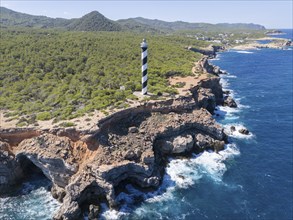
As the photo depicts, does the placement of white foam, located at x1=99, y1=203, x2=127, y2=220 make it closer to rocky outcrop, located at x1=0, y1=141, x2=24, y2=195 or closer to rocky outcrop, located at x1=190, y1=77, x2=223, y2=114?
rocky outcrop, located at x1=0, y1=141, x2=24, y2=195

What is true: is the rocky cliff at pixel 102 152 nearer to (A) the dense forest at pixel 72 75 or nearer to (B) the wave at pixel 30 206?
(B) the wave at pixel 30 206

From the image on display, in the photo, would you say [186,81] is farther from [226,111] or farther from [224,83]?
[224,83]

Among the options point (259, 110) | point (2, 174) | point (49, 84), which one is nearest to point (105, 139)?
point (2, 174)

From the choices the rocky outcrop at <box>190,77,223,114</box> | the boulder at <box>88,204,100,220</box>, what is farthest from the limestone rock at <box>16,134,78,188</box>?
the rocky outcrop at <box>190,77,223,114</box>

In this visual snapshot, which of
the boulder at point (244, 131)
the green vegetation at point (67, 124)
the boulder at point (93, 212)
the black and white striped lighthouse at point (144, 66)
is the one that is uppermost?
the black and white striped lighthouse at point (144, 66)

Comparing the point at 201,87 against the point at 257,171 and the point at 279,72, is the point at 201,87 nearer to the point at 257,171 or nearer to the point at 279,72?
the point at 257,171

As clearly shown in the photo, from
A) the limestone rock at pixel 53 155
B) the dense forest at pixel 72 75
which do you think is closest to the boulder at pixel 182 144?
the dense forest at pixel 72 75
